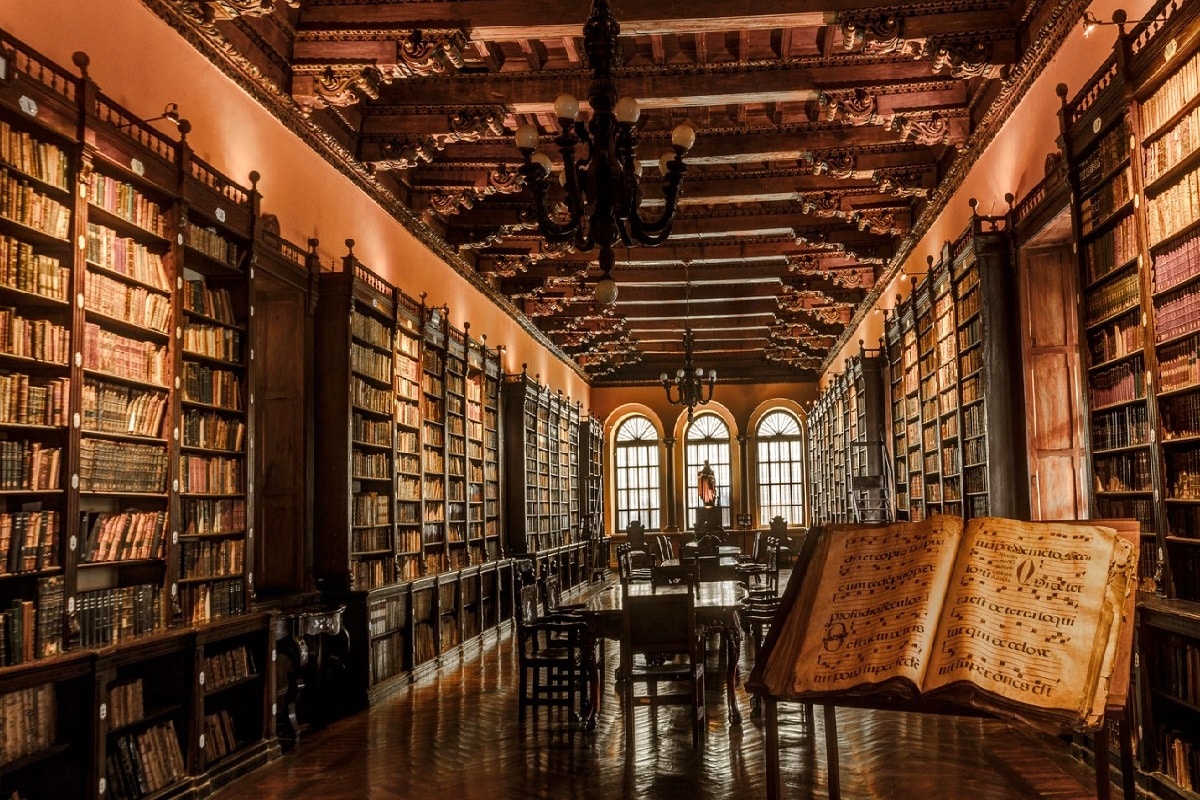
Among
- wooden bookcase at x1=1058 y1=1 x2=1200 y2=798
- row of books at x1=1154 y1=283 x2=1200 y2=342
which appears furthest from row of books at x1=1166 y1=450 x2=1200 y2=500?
row of books at x1=1154 y1=283 x2=1200 y2=342

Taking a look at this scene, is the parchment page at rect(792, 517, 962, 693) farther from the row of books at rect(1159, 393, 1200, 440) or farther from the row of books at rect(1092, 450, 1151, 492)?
→ the row of books at rect(1092, 450, 1151, 492)

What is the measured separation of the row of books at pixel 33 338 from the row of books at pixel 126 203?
665 millimetres

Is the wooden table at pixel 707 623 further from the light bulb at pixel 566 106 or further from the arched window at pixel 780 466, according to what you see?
the arched window at pixel 780 466

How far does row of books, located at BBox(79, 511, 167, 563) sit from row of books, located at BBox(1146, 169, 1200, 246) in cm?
495

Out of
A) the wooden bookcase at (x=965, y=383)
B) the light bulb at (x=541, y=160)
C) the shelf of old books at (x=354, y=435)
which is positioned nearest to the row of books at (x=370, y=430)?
the shelf of old books at (x=354, y=435)

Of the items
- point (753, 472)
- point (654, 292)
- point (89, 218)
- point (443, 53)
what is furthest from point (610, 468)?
point (89, 218)

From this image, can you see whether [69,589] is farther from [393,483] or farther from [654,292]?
[654,292]

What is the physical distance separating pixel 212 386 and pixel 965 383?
5667mm

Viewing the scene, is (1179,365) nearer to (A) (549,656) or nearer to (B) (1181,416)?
(B) (1181,416)

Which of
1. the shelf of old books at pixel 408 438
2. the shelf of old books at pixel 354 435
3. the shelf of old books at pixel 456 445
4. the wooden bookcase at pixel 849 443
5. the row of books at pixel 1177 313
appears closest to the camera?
the row of books at pixel 1177 313

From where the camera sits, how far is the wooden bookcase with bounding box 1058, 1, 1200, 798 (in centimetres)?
429

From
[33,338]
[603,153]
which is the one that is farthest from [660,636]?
[33,338]

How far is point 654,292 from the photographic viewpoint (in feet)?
52.0

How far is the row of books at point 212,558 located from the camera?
540cm
